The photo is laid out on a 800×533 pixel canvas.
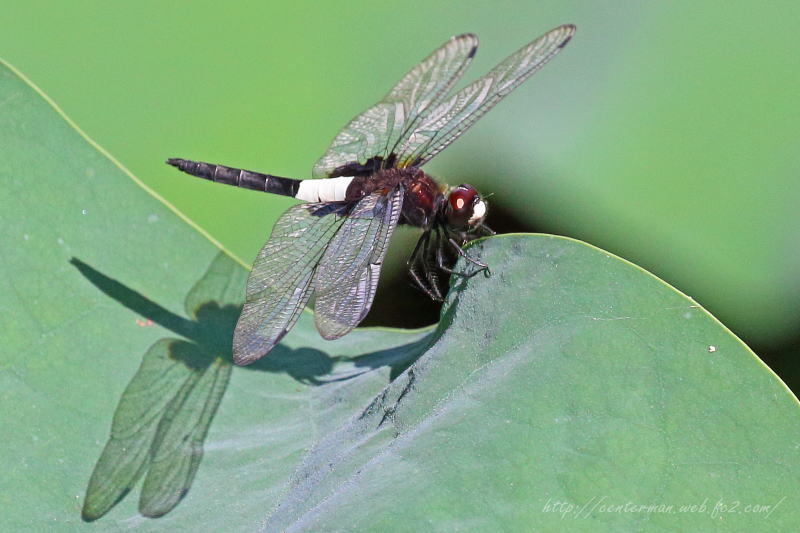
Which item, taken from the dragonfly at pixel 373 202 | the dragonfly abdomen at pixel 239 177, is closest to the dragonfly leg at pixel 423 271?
the dragonfly at pixel 373 202

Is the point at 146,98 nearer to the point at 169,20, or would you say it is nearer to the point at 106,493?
the point at 169,20

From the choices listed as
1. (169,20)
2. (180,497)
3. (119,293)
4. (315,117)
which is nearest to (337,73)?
(315,117)

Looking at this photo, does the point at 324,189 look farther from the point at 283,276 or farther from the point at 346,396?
the point at 346,396

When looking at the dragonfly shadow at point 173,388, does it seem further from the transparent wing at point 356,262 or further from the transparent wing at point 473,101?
the transparent wing at point 473,101

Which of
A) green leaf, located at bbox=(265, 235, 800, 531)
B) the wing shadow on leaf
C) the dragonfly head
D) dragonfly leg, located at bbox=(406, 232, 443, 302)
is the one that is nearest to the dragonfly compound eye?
the dragonfly head

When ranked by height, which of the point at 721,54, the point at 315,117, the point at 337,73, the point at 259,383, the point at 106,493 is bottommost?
the point at 106,493

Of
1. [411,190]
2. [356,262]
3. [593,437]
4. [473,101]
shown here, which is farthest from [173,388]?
[473,101]

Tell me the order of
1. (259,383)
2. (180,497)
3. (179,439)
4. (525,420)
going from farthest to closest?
(259,383)
(179,439)
(180,497)
(525,420)

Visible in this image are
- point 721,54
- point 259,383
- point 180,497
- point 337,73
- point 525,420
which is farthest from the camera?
point 337,73
